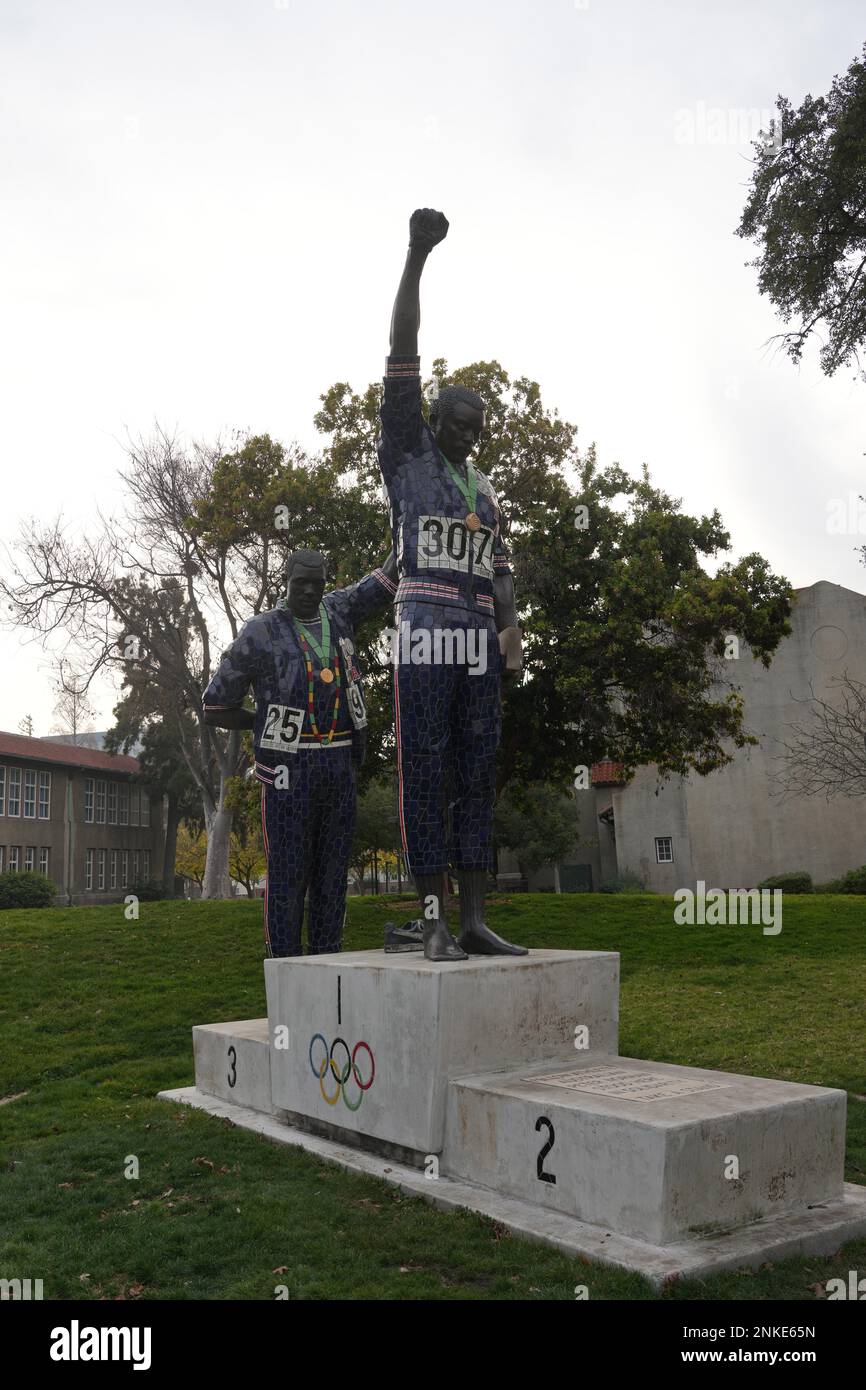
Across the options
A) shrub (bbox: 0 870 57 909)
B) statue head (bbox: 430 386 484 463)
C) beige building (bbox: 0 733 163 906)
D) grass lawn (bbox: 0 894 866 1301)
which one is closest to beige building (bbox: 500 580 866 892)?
grass lawn (bbox: 0 894 866 1301)

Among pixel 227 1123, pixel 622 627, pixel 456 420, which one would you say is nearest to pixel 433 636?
pixel 456 420

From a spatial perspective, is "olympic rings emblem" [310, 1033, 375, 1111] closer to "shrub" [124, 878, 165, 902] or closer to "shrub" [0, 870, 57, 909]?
"shrub" [0, 870, 57, 909]

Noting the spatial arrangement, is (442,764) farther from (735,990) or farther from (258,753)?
(735,990)

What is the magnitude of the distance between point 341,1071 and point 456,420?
326 cm

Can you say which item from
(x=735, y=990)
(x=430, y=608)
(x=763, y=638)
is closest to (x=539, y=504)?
(x=763, y=638)

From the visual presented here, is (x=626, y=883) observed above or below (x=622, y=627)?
below

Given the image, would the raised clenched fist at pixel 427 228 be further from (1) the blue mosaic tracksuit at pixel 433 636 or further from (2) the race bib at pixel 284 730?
(2) the race bib at pixel 284 730

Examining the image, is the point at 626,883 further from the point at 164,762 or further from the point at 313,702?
the point at 313,702

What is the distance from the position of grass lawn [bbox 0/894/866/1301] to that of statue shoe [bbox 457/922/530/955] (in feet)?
3.96

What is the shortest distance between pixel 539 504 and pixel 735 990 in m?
8.84

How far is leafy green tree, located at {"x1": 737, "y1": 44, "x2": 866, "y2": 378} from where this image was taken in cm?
1319

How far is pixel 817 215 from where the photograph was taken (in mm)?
13438

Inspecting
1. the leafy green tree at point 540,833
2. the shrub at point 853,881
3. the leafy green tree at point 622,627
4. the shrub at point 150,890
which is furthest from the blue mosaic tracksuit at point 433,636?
the shrub at point 150,890

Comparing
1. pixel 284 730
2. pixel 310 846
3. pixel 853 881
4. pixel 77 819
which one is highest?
pixel 284 730
